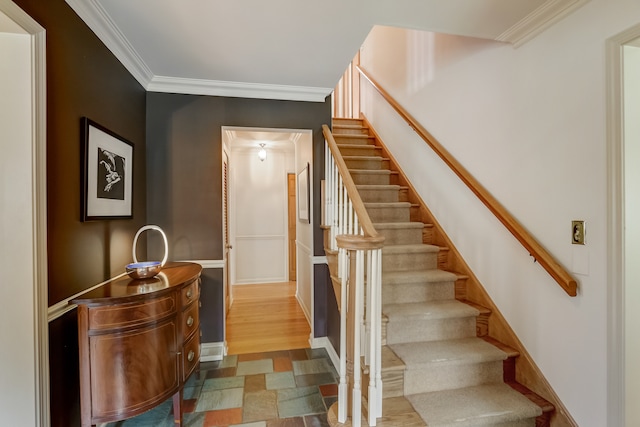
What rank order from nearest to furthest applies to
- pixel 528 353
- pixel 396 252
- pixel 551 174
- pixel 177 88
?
1. pixel 551 174
2. pixel 528 353
3. pixel 396 252
4. pixel 177 88

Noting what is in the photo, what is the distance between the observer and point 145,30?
1929mm

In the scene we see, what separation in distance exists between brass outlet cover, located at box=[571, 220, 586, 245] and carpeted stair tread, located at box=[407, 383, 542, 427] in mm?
914


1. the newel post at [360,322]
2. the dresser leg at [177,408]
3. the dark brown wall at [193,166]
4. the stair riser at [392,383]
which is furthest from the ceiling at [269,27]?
the dresser leg at [177,408]

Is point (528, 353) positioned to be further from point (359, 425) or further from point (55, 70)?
point (55, 70)

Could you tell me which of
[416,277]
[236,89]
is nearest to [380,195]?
[416,277]

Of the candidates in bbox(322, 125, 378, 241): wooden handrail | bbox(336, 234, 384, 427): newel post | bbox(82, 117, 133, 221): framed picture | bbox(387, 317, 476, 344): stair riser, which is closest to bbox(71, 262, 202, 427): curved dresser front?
bbox(82, 117, 133, 221): framed picture

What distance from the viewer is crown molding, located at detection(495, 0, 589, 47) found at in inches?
62.3

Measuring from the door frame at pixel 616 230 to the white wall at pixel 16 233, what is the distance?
2.54 metres

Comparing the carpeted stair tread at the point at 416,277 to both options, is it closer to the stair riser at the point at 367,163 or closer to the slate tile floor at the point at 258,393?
the slate tile floor at the point at 258,393

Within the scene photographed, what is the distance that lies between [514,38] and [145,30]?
230 cm

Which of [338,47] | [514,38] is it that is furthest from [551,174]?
[338,47]

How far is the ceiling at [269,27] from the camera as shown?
5.48ft

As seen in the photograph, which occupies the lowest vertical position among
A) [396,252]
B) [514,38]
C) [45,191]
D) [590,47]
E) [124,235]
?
[396,252]

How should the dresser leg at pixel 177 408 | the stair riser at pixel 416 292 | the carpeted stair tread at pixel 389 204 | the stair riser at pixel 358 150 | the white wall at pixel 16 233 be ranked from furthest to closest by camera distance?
the stair riser at pixel 358 150 → the carpeted stair tread at pixel 389 204 → the stair riser at pixel 416 292 → the dresser leg at pixel 177 408 → the white wall at pixel 16 233
